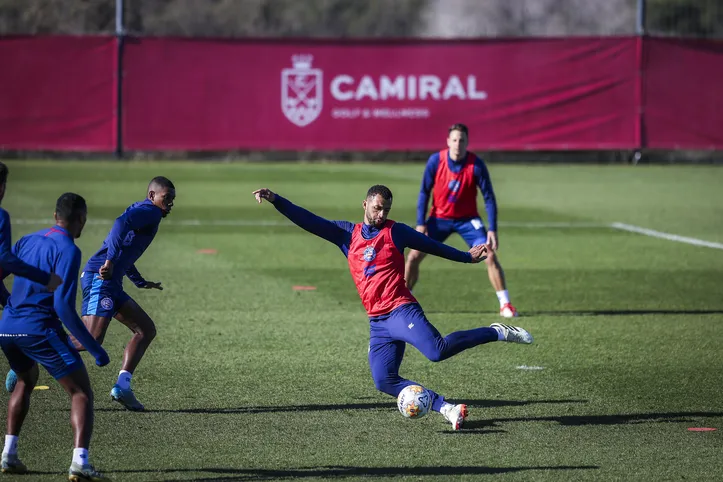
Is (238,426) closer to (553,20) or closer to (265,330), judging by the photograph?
(265,330)

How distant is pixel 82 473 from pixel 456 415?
276cm

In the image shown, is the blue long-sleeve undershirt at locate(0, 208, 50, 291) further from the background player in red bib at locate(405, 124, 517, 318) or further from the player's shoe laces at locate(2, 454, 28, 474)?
the background player in red bib at locate(405, 124, 517, 318)

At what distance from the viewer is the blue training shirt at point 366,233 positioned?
30.4ft

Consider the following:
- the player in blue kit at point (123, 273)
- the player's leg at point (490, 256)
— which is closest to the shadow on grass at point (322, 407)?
the player in blue kit at point (123, 273)

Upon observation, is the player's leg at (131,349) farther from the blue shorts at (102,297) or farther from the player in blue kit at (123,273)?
Answer: the blue shorts at (102,297)

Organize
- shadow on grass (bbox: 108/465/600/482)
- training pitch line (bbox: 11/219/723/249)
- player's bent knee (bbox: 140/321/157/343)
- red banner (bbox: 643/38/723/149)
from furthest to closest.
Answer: red banner (bbox: 643/38/723/149) → training pitch line (bbox: 11/219/723/249) → player's bent knee (bbox: 140/321/157/343) → shadow on grass (bbox: 108/465/600/482)

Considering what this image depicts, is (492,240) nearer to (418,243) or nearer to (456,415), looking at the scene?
(418,243)

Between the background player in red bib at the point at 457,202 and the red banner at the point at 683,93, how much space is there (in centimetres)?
2465

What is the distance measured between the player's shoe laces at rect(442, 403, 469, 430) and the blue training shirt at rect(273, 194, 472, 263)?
1.16m

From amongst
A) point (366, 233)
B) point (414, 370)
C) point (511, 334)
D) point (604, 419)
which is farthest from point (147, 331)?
point (604, 419)

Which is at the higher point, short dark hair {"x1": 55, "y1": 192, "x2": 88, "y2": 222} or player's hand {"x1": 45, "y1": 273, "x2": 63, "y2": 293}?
short dark hair {"x1": 55, "y1": 192, "x2": 88, "y2": 222}

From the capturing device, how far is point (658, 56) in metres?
37.5

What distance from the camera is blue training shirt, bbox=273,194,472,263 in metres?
9.27

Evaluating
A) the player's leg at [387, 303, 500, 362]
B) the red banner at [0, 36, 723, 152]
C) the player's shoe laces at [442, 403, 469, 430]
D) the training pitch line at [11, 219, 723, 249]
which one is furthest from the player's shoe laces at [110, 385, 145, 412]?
the red banner at [0, 36, 723, 152]
